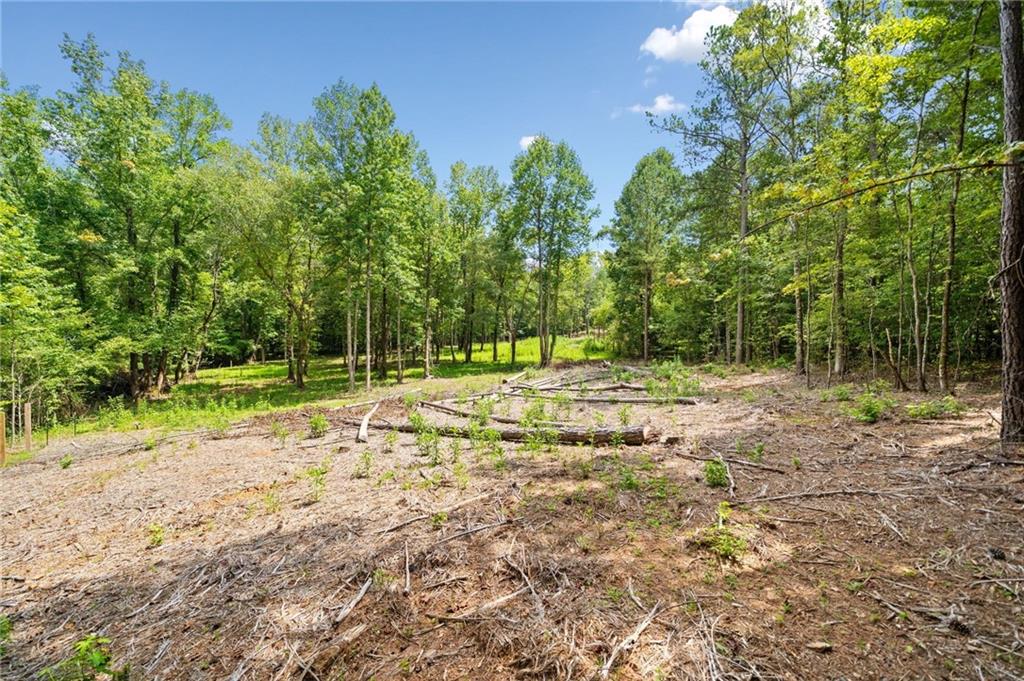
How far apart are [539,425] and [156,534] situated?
17.4 feet

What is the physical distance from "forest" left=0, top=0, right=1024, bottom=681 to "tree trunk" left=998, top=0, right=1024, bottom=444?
4 centimetres

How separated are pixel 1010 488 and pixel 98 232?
24.9 meters

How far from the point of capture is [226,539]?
162 inches

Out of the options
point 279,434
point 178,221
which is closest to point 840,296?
Answer: point 279,434

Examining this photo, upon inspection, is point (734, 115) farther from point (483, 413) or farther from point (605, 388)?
point (483, 413)

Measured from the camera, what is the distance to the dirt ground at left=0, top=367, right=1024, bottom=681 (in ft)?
7.79

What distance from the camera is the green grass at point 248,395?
11.8 m

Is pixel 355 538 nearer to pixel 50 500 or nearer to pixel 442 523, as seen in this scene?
pixel 442 523

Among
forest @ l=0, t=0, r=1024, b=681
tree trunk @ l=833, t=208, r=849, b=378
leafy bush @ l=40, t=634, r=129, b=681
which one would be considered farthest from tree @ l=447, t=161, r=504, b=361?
leafy bush @ l=40, t=634, r=129, b=681

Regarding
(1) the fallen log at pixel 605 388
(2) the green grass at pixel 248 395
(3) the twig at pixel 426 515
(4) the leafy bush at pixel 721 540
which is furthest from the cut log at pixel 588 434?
(2) the green grass at pixel 248 395

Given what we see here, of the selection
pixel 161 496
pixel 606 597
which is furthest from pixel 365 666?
pixel 161 496

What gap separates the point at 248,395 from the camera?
17578mm

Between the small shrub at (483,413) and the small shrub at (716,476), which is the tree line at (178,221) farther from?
the small shrub at (716,476)

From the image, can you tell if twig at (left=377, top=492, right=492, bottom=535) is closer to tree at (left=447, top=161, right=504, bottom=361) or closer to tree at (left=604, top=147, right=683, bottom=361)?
tree at (left=604, top=147, right=683, bottom=361)
